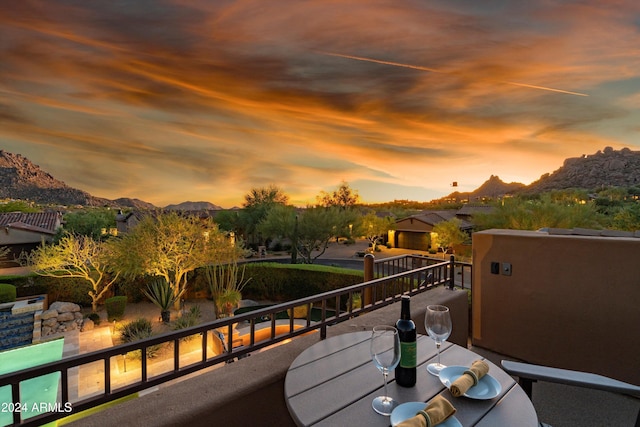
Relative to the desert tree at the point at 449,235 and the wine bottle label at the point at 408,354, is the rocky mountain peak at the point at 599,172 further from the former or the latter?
the wine bottle label at the point at 408,354

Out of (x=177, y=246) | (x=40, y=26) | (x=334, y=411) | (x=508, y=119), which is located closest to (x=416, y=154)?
(x=508, y=119)

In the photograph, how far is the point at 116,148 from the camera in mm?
17781

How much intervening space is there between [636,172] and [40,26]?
46078mm

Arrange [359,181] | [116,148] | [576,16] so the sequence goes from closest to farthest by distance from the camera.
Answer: [576,16] → [116,148] → [359,181]

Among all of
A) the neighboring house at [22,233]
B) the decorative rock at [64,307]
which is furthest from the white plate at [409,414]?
the neighboring house at [22,233]

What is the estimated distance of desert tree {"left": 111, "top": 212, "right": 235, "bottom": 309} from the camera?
1044 centimetres

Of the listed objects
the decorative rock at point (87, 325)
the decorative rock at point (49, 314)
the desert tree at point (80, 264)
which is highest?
the desert tree at point (80, 264)

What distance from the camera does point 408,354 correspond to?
4.00ft

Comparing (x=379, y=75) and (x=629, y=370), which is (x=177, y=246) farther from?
(x=629, y=370)

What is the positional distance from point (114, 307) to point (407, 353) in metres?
11.6

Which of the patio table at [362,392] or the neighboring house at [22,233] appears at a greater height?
the patio table at [362,392]

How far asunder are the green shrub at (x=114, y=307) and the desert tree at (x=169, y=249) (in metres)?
0.98

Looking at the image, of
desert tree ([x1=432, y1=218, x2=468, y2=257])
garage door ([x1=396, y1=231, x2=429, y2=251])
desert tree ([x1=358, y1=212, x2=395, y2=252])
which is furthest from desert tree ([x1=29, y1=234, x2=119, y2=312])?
garage door ([x1=396, y1=231, x2=429, y2=251])

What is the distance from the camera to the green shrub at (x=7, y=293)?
9875 mm
